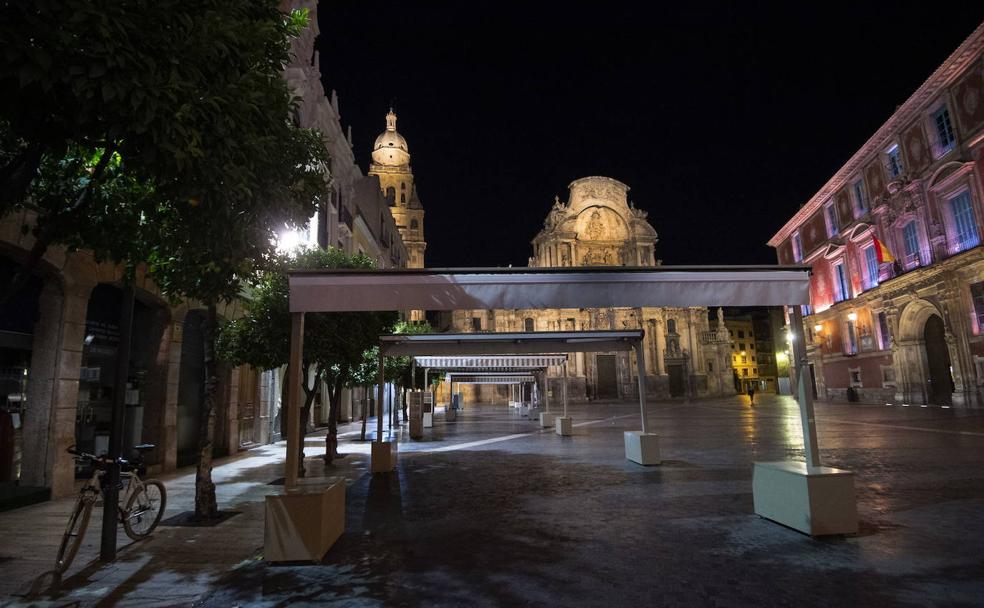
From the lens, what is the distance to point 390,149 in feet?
259

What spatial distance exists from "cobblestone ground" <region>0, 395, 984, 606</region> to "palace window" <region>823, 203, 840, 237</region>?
33292mm

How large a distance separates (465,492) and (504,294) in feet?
14.3

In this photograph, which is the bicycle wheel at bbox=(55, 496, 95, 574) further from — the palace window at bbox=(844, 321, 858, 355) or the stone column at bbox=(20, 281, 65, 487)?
the palace window at bbox=(844, 321, 858, 355)

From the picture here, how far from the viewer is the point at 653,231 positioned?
6638 cm

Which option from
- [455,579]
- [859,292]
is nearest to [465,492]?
[455,579]

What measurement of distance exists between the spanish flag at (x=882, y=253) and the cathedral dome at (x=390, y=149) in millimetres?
61196

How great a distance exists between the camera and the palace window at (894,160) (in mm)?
31214

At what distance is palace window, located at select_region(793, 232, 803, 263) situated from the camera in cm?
4435

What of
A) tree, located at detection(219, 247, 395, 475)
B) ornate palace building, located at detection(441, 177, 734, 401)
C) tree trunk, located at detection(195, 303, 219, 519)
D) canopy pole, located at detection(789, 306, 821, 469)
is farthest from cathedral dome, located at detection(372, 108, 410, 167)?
canopy pole, located at detection(789, 306, 821, 469)

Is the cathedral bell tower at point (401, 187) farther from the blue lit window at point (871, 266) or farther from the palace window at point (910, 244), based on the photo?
the palace window at point (910, 244)

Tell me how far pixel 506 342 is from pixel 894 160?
29974 millimetres

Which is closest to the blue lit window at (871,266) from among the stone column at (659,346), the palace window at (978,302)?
the palace window at (978,302)

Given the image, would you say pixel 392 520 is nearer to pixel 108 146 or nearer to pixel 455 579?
pixel 455 579

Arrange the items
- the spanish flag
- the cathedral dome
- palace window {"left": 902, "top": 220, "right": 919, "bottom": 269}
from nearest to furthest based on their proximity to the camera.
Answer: palace window {"left": 902, "top": 220, "right": 919, "bottom": 269} → the spanish flag → the cathedral dome
